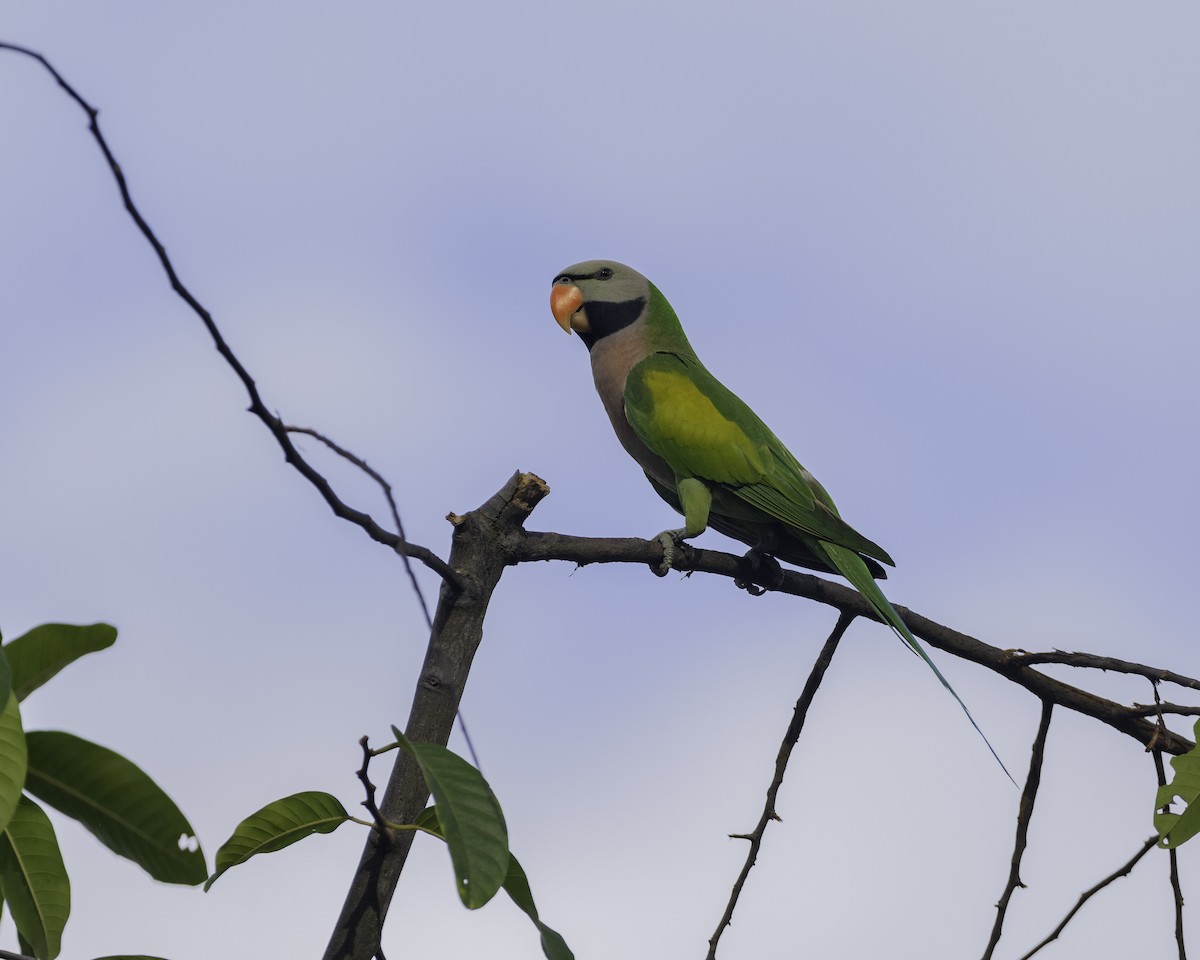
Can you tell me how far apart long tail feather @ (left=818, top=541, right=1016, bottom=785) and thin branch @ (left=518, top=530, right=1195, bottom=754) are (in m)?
0.04

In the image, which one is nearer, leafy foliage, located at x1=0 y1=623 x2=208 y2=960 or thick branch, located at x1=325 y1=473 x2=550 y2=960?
leafy foliage, located at x1=0 y1=623 x2=208 y2=960

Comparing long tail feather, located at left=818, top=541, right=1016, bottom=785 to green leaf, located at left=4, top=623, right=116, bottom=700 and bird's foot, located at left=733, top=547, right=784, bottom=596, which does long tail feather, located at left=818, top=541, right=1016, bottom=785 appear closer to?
bird's foot, located at left=733, top=547, right=784, bottom=596

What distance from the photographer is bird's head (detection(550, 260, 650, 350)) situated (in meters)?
5.56

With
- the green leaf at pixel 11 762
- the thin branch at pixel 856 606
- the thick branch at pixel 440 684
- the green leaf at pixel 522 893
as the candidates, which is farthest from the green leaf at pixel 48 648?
the thin branch at pixel 856 606

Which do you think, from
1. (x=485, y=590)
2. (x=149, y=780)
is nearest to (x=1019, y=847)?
(x=485, y=590)

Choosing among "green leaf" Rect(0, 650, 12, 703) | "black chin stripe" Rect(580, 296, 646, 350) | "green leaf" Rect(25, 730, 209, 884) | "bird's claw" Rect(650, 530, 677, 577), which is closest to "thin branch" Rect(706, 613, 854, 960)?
"bird's claw" Rect(650, 530, 677, 577)

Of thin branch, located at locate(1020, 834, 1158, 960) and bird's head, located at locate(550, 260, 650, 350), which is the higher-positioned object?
bird's head, located at locate(550, 260, 650, 350)

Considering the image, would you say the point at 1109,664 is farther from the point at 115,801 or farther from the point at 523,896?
the point at 115,801

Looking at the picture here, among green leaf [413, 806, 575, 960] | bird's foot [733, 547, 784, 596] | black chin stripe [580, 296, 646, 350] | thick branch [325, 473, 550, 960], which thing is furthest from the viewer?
black chin stripe [580, 296, 646, 350]

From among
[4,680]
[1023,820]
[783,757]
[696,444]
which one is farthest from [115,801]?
[696,444]

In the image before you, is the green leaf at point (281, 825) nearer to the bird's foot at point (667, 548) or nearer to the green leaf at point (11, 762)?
the green leaf at point (11, 762)

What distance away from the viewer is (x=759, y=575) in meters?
4.28

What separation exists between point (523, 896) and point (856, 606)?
1815 mm

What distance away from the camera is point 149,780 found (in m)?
1.94
